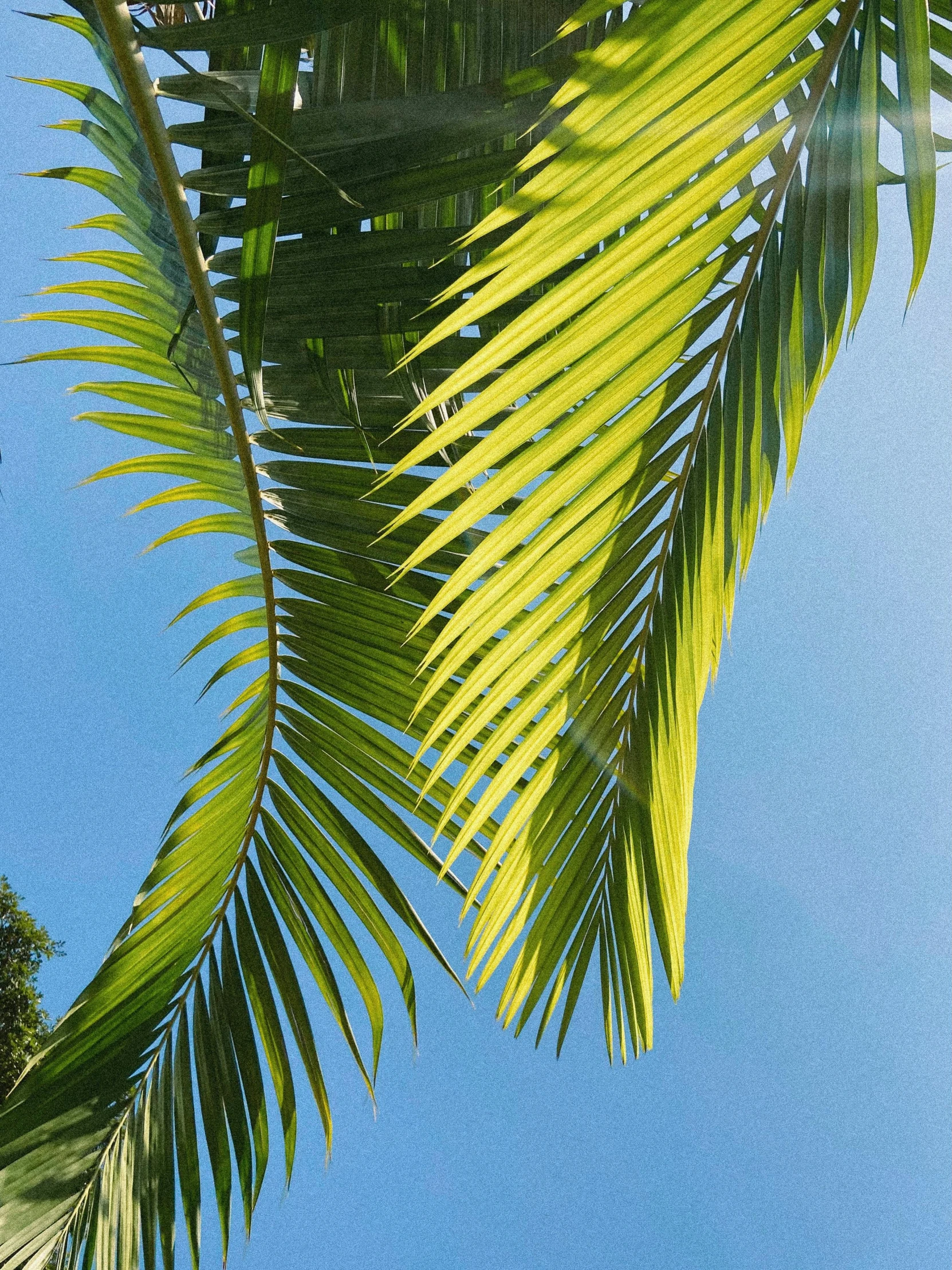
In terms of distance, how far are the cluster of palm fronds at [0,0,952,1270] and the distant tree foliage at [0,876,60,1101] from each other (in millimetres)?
5971

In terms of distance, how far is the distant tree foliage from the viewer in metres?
5.97

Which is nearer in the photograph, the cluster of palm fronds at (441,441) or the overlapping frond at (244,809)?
the cluster of palm fronds at (441,441)

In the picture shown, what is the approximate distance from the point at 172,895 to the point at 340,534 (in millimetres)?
447

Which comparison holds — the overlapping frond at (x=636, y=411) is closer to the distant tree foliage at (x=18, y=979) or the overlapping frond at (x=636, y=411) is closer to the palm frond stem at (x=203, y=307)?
the palm frond stem at (x=203, y=307)

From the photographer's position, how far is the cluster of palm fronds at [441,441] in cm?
36

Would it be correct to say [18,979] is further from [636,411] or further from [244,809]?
[636,411]

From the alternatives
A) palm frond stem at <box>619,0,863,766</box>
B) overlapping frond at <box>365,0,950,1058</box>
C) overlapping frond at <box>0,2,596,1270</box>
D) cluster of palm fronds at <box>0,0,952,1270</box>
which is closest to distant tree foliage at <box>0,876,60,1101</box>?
overlapping frond at <box>0,2,596,1270</box>

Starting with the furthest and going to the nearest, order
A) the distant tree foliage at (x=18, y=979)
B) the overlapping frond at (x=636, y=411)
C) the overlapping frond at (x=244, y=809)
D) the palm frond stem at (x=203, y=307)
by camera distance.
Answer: the distant tree foliage at (x=18, y=979)
the overlapping frond at (x=244, y=809)
the palm frond stem at (x=203, y=307)
the overlapping frond at (x=636, y=411)

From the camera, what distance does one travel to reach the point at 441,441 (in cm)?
34

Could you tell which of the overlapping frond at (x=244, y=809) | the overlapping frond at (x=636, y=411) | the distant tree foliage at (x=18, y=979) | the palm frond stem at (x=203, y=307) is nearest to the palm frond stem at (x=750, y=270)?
the overlapping frond at (x=636, y=411)

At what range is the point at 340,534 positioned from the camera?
93 cm

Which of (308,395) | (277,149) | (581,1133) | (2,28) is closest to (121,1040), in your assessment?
(308,395)

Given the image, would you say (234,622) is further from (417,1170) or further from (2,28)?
(417,1170)

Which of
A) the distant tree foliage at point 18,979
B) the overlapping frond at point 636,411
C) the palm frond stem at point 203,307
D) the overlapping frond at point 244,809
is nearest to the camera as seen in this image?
the overlapping frond at point 636,411
